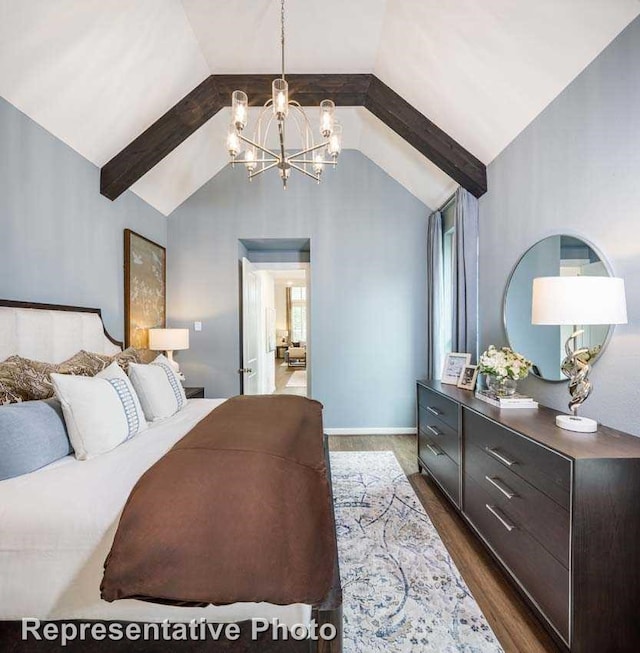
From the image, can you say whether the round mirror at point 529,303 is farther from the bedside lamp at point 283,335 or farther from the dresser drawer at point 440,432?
the bedside lamp at point 283,335

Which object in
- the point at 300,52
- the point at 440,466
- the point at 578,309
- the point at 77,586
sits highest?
the point at 300,52

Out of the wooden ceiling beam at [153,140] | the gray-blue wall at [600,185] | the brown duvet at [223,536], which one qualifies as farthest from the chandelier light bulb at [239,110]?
the gray-blue wall at [600,185]

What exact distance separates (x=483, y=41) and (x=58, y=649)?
3.55 metres

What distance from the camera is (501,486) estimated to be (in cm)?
179

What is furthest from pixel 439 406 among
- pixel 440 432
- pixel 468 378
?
pixel 468 378

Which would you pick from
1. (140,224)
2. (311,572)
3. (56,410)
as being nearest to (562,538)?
(311,572)

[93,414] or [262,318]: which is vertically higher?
[262,318]

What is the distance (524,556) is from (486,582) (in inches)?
13.6

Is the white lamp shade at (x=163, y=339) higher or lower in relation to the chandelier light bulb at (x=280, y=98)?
lower

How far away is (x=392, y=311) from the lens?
4203mm

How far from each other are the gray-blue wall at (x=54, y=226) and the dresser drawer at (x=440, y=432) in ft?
9.52

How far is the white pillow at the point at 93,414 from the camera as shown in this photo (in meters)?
1.56

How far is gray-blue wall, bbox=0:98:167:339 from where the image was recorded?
2.03 meters

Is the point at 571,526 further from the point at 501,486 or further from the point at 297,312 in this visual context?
the point at 297,312
